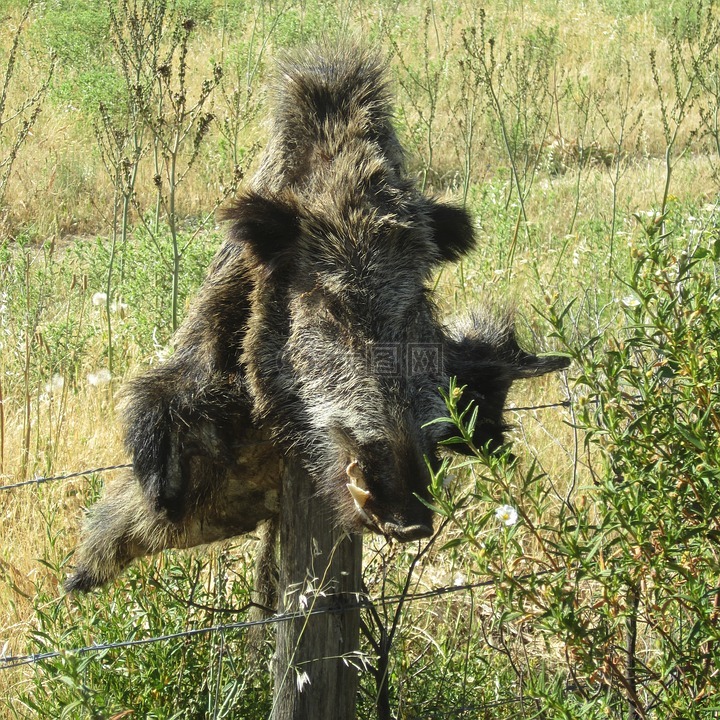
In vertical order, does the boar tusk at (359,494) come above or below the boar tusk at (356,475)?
below

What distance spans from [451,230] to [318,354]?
0.66 meters

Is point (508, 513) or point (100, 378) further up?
point (508, 513)

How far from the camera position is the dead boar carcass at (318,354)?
8.60 feet

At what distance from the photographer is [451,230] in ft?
10.0

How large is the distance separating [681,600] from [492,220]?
20.0 feet

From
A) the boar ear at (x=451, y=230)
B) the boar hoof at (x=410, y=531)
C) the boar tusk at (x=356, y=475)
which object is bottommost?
the boar hoof at (x=410, y=531)

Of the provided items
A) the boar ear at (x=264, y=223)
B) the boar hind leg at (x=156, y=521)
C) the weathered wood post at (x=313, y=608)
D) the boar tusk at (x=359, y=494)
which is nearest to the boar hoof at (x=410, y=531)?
the boar tusk at (x=359, y=494)

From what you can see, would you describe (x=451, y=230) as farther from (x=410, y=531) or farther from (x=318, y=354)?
(x=410, y=531)

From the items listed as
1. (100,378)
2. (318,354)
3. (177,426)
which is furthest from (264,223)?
(100,378)

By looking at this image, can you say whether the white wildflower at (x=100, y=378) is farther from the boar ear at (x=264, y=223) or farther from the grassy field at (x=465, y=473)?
the boar ear at (x=264, y=223)

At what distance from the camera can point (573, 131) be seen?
38.4 feet

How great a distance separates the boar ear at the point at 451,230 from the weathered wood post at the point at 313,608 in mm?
844

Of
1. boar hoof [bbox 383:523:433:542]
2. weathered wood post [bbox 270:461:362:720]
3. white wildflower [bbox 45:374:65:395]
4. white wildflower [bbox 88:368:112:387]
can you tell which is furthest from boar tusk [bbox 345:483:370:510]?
white wildflower [bbox 45:374:65:395]

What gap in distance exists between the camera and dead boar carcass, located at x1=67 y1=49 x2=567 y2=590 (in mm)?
2621
